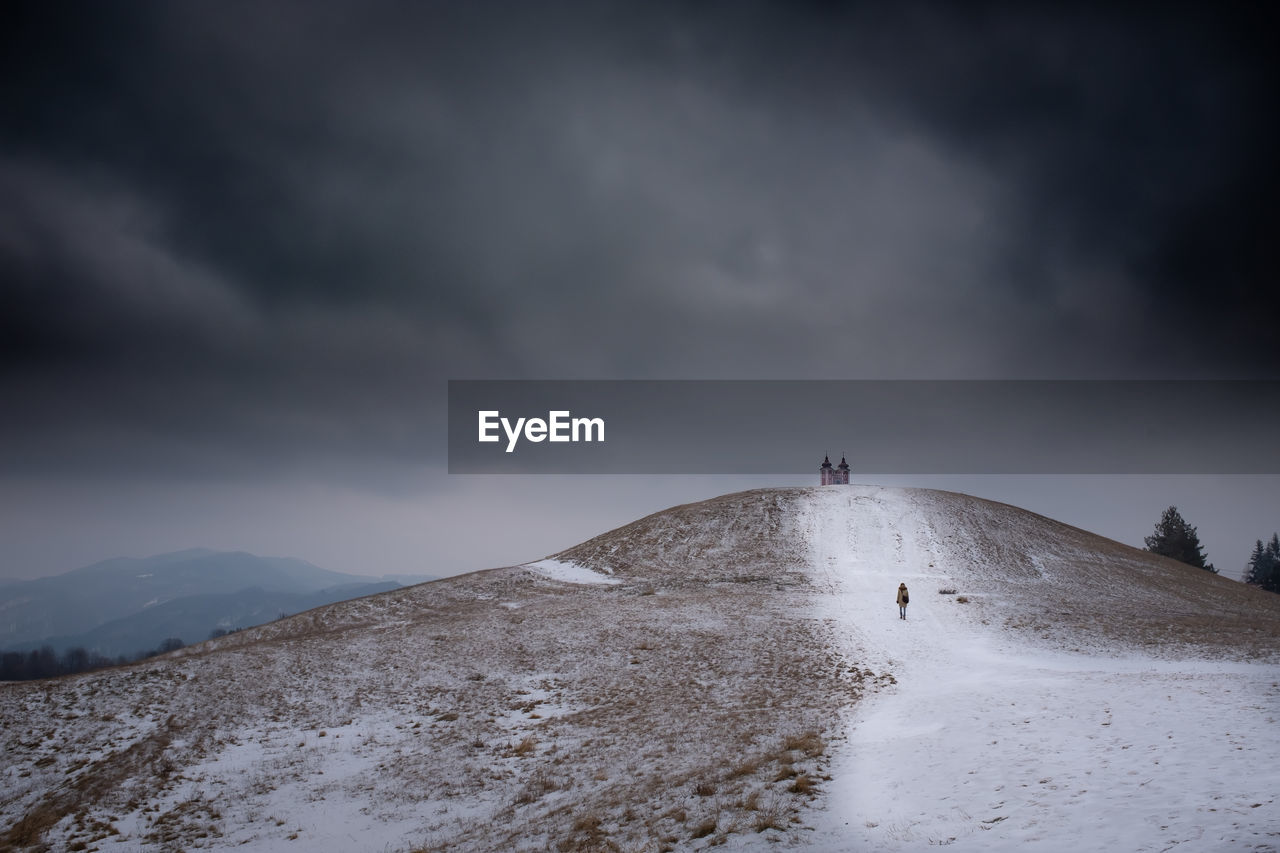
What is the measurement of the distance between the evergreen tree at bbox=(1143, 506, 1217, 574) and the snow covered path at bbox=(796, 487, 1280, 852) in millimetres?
82041

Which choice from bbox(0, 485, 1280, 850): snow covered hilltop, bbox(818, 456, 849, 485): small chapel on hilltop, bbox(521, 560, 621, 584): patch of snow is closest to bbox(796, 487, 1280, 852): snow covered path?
bbox(0, 485, 1280, 850): snow covered hilltop

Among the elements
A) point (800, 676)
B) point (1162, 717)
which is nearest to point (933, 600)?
point (800, 676)

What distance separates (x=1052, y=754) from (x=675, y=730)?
994 centimetres

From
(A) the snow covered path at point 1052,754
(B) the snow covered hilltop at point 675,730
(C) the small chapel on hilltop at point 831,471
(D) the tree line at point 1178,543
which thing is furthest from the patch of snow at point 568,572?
(D) the tree line at point 1178,543

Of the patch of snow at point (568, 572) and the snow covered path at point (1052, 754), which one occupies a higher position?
the patch of snow at point (568, 572)

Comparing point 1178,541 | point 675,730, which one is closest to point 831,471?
point 1178,541

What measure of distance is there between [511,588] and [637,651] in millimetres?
18715

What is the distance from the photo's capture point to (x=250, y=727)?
786 inches

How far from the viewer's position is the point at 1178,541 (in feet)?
278

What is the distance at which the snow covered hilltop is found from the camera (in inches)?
432

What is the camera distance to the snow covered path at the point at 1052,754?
30.2 feet

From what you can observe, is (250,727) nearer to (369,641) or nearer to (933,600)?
(369,641)

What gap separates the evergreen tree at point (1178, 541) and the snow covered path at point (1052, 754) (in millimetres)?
82041

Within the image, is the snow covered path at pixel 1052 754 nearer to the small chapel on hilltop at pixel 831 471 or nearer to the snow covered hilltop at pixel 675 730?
the snow covered hilltop at pixel 675 730
